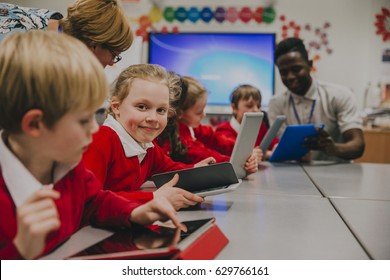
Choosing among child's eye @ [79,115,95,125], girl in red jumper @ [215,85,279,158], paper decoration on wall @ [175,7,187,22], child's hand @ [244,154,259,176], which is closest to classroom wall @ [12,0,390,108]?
paper decoration on wall @ [175,7,187,22]

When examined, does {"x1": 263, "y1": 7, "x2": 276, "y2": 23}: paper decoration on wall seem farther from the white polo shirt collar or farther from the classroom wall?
the white polo shirt collar

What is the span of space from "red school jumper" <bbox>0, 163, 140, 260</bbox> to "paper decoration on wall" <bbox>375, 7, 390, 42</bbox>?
12.5 ft

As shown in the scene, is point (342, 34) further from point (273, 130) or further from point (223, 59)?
point (273, 130)

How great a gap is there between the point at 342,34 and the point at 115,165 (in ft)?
11.5

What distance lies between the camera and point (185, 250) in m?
0.59

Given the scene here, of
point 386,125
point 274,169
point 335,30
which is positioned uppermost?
point 335,30

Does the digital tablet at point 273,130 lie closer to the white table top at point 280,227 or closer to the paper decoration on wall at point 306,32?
the white table top at point 280,227

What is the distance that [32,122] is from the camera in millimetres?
492

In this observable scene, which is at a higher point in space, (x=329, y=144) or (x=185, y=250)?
(x=185, y=250)

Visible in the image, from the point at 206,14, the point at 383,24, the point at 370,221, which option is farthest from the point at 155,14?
the point at 370,221

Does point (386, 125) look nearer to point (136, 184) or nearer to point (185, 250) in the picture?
point (136, 184)

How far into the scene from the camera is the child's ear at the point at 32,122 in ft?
Answer: 1.59

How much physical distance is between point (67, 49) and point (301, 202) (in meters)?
0.77
